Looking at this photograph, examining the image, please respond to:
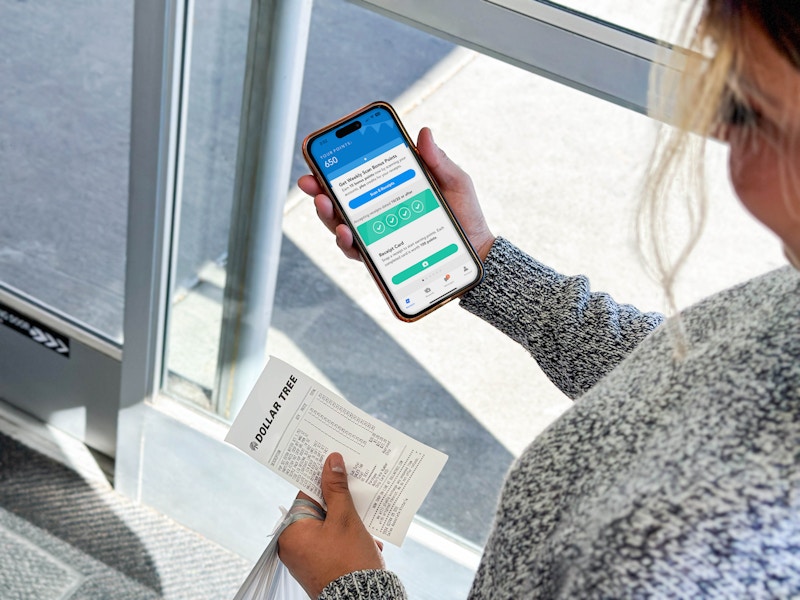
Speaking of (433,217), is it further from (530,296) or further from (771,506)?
(771,506)

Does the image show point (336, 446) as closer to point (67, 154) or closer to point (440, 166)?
point (440, 166)

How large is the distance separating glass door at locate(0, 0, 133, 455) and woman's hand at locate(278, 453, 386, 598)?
77 centimetres

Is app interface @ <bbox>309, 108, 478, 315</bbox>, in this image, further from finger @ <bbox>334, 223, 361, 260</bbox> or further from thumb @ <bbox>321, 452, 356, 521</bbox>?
thumb @ <bbox>321, 452, 356, 521</bbox>

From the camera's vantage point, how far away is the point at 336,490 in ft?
2.70

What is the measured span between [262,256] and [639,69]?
61 cm

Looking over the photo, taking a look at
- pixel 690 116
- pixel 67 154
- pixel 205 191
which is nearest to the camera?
pixel 690 116

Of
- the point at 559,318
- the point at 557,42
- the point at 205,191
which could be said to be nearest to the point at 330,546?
the point at 559,318

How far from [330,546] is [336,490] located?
79mm

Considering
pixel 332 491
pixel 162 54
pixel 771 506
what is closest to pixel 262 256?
pixel 162 54

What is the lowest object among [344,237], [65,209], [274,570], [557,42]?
[65,209]

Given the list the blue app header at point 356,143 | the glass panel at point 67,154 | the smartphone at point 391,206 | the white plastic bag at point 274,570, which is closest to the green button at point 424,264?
the smartphone at point 391,206

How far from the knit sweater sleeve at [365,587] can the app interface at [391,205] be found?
1.03 feet

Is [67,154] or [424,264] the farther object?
[67,154]

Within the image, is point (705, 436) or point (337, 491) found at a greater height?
point (705, 436)
